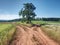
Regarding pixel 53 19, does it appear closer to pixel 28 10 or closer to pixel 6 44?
pixel 28 10

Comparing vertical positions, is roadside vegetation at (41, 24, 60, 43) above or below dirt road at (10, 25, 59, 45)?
below

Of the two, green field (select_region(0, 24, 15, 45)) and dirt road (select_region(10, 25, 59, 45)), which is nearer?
dirt road (select_region(10, 25, 59, 45))

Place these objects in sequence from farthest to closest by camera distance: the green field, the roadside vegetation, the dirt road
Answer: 1. the roadside vegetation
2. the green field
3. the dirt road

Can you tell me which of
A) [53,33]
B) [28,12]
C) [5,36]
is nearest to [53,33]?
[53,33]

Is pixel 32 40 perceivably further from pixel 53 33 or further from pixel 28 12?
pixel 28 12

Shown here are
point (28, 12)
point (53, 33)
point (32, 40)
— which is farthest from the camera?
point (28, 12)

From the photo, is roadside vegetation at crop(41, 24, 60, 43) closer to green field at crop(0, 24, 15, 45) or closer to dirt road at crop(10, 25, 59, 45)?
dirt road at crop(10, 25, 59, 45)

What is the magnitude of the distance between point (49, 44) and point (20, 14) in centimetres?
6517

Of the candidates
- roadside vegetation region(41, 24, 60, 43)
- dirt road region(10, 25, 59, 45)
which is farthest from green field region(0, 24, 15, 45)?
roadside vegetation region(41, 24, 60, 43)

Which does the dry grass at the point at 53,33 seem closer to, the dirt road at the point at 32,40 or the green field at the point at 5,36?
the dirt road at the point at 32,40

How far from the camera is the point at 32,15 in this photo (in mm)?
79188

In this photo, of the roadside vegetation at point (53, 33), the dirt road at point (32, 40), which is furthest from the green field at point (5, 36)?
the roadside vegetation at point (53, 33)

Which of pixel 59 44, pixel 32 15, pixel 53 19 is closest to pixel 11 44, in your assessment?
pixel 59 44

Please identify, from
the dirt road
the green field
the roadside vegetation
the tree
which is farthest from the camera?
the tree
